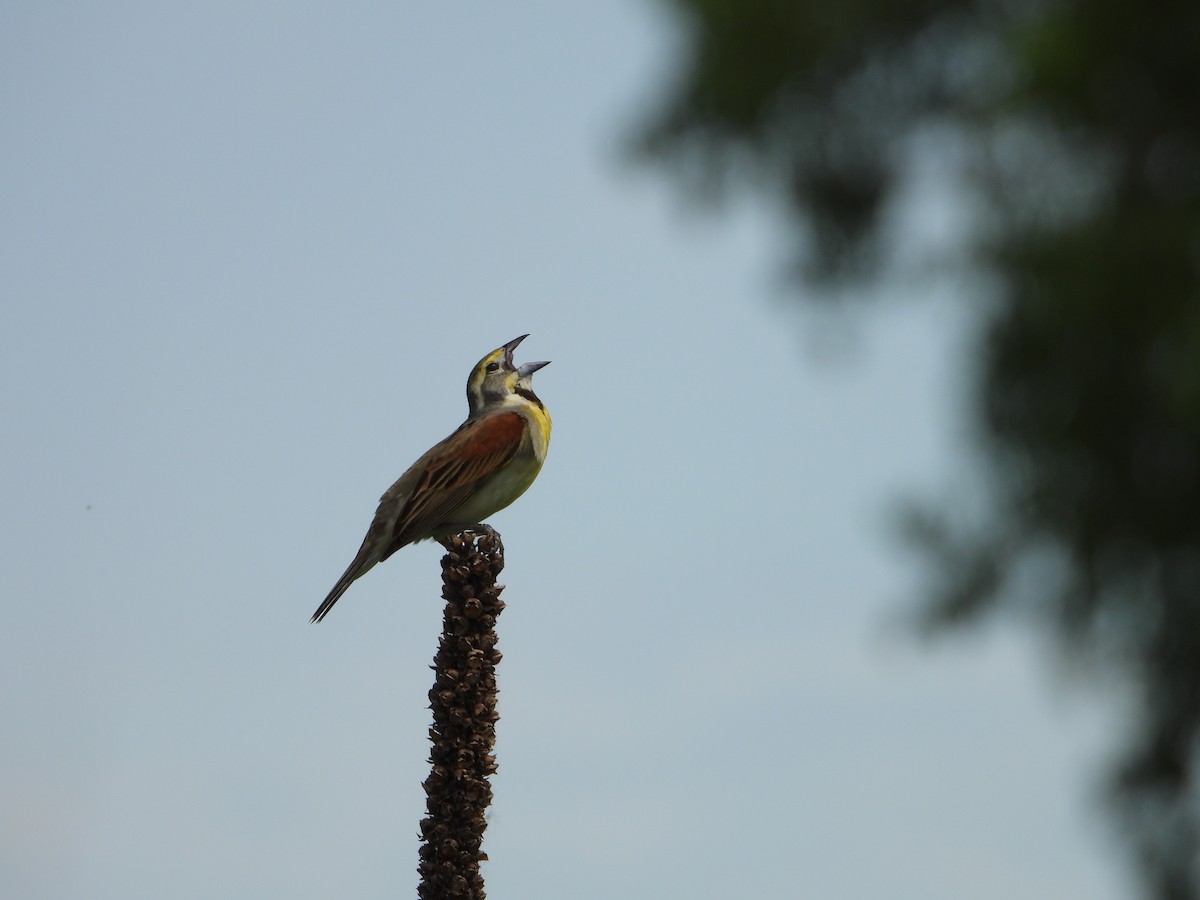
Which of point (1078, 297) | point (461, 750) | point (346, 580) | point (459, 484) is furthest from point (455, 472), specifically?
point (1078, 297)

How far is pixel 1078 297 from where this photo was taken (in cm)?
413

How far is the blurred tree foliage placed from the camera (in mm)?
4141

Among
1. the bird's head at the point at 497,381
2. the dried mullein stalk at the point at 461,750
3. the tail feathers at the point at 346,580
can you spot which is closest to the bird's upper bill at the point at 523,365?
the bird's head at the point at 497,381

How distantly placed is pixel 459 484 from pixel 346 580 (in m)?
1.15

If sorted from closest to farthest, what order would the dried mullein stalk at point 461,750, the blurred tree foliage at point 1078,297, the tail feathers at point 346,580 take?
the blurred tree foliage at point 1078,297 < the dried mullein stalk at point 461,750 < the tail feathers at point 346,580

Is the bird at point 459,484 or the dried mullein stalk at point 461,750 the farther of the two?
the bird at point 459,484

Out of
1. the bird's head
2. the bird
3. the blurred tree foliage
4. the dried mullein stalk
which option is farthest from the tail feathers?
the blurred tree foliage

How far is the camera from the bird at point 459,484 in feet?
37.3

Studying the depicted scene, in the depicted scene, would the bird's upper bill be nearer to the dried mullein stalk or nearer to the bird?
the bird

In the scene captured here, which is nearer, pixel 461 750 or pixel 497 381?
pixel 461 750

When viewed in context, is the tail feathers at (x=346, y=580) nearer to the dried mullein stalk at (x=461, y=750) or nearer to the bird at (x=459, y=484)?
the bird at (x=459, y=484)

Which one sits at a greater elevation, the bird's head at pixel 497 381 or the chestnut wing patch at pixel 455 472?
the bird's head at pixel 497 381

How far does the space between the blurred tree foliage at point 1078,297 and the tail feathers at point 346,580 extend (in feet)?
22.7

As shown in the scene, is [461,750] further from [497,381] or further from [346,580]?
[497,381]
